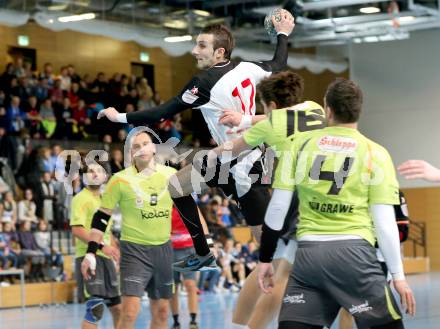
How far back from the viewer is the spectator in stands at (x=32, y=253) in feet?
60.2

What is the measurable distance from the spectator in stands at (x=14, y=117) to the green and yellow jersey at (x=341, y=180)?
1697 centimetres

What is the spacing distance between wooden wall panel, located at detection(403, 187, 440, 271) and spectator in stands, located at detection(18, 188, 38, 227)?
53.2 ft

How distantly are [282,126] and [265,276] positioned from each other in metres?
1.05

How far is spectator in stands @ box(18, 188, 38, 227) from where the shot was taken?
19.0 metres

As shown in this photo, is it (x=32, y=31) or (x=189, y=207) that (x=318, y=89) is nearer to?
(x=32, y=31)

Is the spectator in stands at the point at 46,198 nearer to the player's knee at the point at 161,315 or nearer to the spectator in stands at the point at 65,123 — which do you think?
the spectator in stands at the point at 65,123

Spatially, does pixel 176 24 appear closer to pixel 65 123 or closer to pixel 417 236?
pixel 65 123

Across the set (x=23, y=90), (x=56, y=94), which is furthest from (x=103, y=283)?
(x=56, y=94)

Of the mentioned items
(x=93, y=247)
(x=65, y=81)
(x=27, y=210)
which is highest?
(x=65, y=81)

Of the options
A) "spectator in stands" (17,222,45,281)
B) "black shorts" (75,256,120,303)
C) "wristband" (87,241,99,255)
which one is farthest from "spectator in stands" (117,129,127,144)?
"wristband" (87,241,99,255)

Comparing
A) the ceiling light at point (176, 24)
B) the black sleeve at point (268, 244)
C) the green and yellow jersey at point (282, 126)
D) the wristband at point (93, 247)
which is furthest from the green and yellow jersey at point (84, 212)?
the ceiling light at point (176, 24)

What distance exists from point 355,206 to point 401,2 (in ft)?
71.6

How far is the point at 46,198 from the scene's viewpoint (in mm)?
20000

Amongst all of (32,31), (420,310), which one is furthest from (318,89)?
(420,310)
